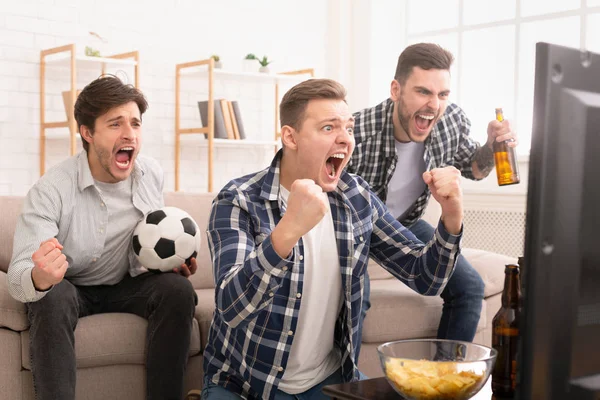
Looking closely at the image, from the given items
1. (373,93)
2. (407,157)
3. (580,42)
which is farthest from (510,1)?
(407,157)

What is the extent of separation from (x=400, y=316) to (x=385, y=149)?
0.63m

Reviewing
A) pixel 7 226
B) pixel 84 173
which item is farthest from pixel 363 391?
pixel 7 226

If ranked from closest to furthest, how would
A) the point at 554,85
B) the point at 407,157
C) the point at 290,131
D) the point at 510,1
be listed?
the point at 554,85 < the point at 290,131 < the point at 407,157 < the point at 510,1

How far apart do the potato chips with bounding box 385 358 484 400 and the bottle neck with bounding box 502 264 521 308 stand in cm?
39

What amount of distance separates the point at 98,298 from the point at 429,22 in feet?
12.9

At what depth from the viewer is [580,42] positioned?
4773 mm

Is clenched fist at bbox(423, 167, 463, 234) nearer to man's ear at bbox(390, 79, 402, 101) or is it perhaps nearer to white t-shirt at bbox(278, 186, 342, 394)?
white t-shirt at bbox(278, 186, 342, 394)

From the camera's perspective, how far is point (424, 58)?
2.72 meters

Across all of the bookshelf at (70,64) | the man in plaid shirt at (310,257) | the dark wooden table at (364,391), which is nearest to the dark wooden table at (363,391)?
the dark wooden table at (364,391)

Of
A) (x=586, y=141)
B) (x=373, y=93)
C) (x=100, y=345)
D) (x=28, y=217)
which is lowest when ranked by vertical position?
(x=100, y=345)

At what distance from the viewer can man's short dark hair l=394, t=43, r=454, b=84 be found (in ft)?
8.93

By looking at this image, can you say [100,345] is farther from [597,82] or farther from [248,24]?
[248,24]

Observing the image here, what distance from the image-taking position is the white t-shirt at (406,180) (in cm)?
286

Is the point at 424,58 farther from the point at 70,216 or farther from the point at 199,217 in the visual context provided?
the point at 70,216
